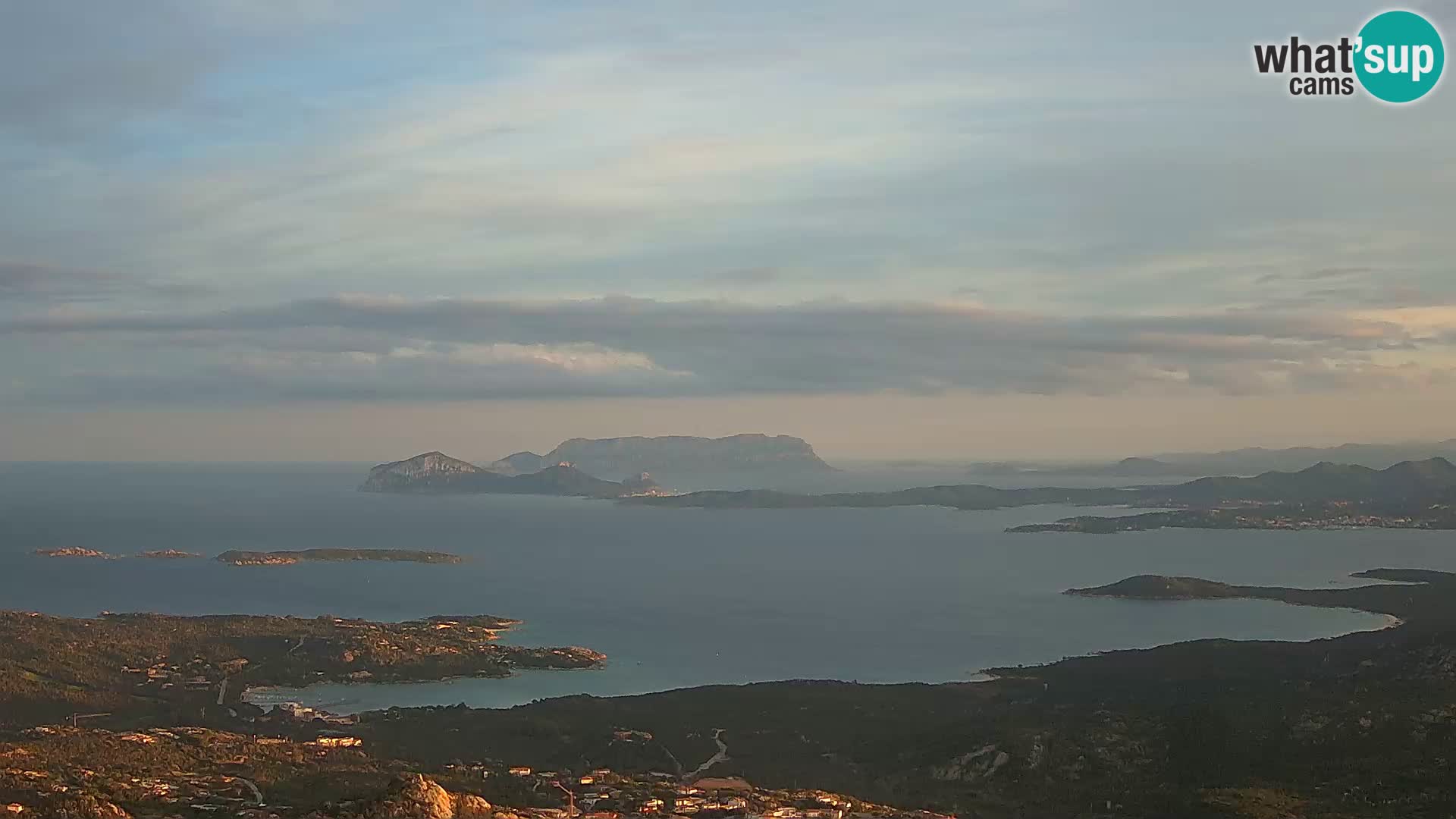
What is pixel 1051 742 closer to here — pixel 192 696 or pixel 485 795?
pixel 485 795

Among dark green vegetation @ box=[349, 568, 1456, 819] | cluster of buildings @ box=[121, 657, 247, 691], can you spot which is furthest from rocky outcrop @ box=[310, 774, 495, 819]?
cluster of buildings @ box=[121, 657, 247, 691]

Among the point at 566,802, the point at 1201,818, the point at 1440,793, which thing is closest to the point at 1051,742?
the point at 1201,818

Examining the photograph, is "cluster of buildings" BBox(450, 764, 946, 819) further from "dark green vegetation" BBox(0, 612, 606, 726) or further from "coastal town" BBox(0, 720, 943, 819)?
"dark green vegetation" BBox(0, 612, 606, 726)

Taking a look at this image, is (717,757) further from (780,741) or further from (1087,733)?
(1087,733)

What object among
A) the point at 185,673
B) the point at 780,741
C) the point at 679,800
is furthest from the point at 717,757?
the point at 185,673

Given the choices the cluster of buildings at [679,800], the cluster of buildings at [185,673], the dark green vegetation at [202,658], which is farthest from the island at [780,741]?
the dark green vegetation at [202,658]

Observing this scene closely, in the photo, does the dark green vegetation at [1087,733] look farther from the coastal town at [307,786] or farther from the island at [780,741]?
the coastal town at [307,786]
